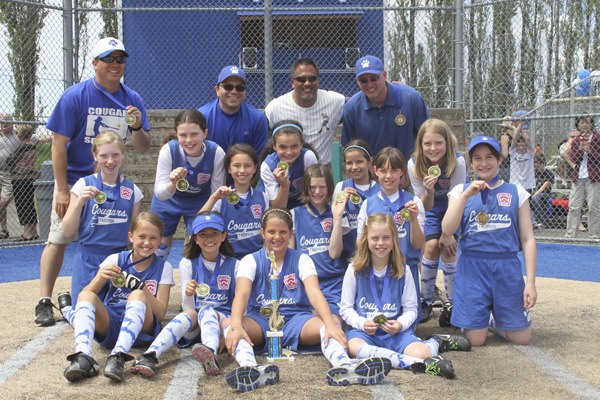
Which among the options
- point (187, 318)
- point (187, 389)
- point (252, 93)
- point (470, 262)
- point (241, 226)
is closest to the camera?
point (187, 389)

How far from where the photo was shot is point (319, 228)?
517 centimetres

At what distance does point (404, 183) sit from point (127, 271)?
210 cm

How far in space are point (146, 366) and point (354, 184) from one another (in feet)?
7.11

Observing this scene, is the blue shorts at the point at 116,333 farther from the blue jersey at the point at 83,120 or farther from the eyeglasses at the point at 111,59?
the eyeglasses at the point at 111,59

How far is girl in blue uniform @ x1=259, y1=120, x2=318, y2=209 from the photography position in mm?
5207

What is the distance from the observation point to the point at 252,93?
1198 cm

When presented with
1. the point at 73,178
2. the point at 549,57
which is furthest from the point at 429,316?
the point at 549,57

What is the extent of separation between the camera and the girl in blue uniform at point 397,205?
4875mm

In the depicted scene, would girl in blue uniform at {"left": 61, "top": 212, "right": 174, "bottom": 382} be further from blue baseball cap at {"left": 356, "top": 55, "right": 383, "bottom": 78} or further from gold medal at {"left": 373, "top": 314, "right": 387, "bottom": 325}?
blue baseball cap at {"left": 356, "top": 55, "right": 383, "bottom": 78}

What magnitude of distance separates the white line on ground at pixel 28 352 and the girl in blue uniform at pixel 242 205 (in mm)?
1454

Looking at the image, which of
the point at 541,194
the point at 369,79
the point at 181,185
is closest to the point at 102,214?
the point at 181,185

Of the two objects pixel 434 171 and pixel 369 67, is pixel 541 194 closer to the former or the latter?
pixel 369 67

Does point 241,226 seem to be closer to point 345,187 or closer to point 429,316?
point 345,187

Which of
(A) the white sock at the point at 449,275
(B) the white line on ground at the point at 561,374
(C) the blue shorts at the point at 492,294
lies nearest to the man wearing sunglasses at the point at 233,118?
(A) the white sock at the point at 449,275
